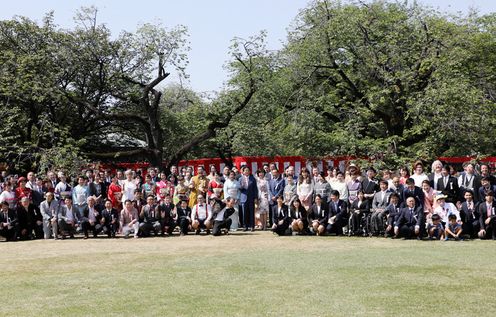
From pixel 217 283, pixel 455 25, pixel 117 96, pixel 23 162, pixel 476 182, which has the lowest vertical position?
pixel 217 283

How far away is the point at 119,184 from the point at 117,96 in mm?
10079

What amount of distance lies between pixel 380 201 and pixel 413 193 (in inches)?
31.8

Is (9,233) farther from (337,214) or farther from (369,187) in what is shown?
(369,187)

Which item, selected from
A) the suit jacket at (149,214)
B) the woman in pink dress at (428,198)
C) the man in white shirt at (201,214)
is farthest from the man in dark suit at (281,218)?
the woman in pink dress at (428,198)

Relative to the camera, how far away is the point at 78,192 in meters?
15.5

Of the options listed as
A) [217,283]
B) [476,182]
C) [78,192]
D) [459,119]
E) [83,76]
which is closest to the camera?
[217,283]

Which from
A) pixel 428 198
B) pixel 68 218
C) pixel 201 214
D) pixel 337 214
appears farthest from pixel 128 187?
pixel 428 198

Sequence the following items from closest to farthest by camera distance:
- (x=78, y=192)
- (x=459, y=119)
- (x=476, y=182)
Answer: (x=476, y=182), (x=78, y=192), (x=459, y=119)

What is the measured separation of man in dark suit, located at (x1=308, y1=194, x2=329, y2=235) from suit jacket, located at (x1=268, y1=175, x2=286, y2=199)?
1398 mm

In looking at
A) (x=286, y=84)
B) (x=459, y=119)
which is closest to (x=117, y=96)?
(x=286, y=84)

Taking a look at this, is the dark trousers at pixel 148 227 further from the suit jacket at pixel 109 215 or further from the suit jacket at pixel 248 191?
the suit jacket at pixel 248 191

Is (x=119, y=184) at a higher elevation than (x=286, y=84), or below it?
below

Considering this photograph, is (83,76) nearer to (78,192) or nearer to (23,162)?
(23,162)

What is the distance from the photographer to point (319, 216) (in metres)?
14.4
